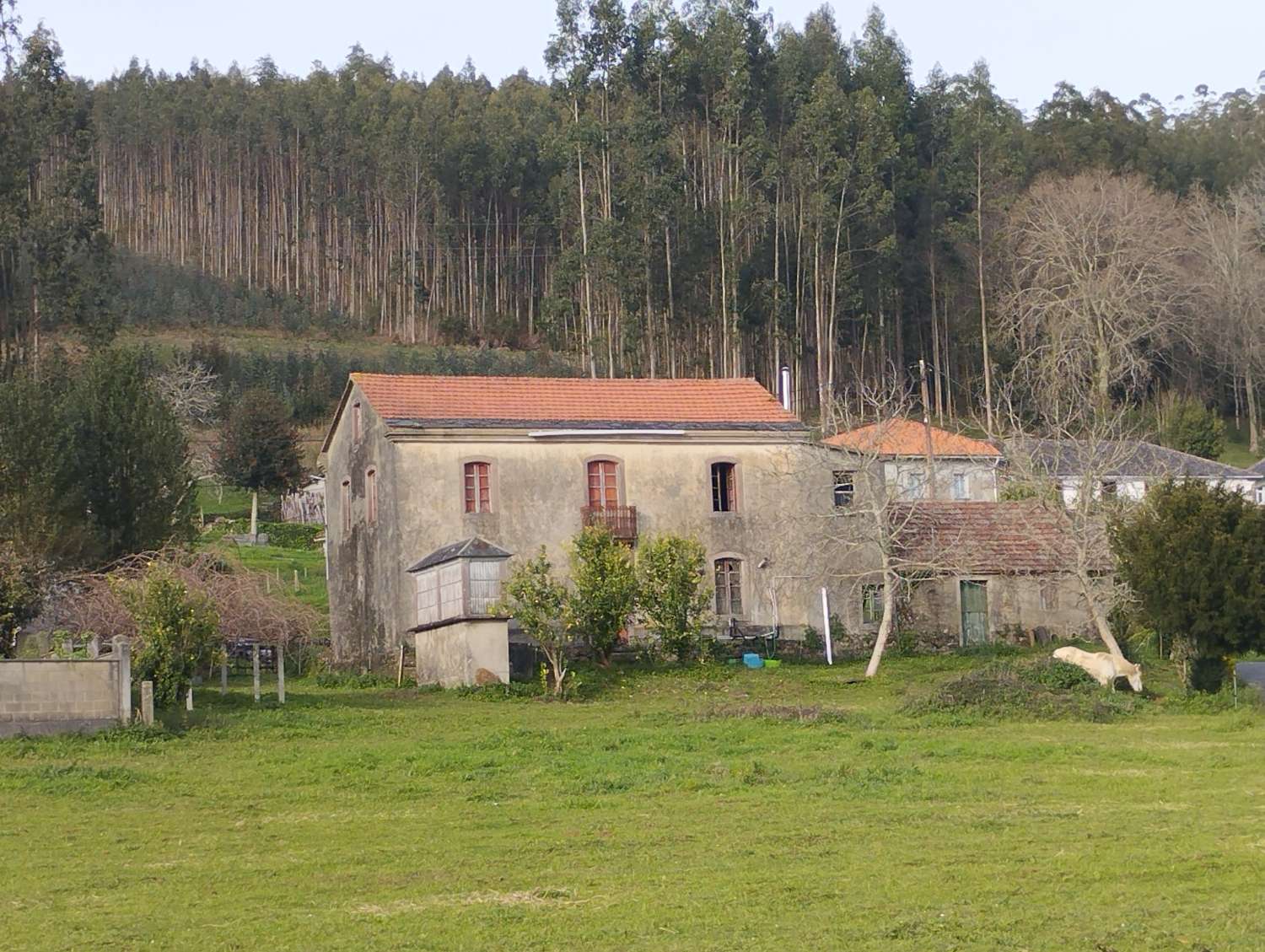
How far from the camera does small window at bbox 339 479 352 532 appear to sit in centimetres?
4278

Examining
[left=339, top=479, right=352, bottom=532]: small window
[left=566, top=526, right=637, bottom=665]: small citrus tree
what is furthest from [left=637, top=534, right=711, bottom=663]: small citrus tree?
[left=339, top=479, right=352, bottom=532]: small window

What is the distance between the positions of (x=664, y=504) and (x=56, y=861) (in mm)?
24643

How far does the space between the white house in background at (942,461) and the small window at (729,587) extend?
23.1ft

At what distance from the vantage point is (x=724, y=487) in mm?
42000

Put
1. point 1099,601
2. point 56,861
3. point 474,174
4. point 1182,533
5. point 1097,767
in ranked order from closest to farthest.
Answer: point 56,861 < point 1097,767 < point 1182,533 < point 1099,601 < point 474,174

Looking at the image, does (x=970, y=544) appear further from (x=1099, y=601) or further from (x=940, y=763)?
(x=940, y=763)

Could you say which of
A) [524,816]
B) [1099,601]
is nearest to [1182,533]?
[1099,601]

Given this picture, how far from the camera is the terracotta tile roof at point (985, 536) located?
41.5 m

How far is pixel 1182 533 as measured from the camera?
3067 cm

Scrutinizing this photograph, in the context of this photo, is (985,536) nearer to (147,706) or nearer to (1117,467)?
(1117,467)


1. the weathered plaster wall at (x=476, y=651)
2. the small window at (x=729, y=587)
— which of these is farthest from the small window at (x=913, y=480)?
the weathered plaster wall at (x=476, y=651)

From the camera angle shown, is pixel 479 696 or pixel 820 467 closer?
pixel 479 696

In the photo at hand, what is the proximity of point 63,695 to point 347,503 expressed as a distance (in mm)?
17051

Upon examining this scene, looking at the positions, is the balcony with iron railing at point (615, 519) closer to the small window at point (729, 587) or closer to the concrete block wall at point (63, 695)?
the small window at point (729, 587)
